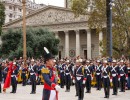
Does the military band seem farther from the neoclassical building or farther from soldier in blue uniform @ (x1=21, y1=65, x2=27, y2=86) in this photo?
the neoclassical building

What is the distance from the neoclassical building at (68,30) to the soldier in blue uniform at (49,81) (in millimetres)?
56257

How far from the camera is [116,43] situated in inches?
1293

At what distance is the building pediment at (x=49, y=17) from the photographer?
69062 mm

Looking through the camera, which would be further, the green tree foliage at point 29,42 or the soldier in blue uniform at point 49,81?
the green tree foliage at point 29,42

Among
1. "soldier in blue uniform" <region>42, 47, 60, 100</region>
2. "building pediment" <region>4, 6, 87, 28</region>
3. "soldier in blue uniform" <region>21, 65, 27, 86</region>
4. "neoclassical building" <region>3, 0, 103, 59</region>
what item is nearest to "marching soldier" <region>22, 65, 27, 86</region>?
"soldier in blue uniform" <region>21, 65, 27, 86</region>

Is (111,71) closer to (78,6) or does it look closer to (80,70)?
(80,70)

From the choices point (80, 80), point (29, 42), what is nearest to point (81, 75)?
point (80, 80)

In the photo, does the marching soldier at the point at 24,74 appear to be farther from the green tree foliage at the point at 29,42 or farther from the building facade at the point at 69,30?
the building facade at the point at 69,30

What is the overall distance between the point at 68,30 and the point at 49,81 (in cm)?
5948

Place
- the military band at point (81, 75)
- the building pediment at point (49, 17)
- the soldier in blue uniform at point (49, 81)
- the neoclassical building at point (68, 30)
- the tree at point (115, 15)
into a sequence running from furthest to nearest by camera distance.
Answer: the building pediment at point (49, 17) → the neoclassical building at point (68, 30) → the tree at point (115, 15) → the military band at point (81, 75) → the soldier in blue uniform at point (49, 81)

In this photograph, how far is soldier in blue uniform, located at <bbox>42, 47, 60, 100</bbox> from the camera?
30.5ft

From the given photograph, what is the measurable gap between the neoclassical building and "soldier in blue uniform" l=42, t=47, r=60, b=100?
56.3 m

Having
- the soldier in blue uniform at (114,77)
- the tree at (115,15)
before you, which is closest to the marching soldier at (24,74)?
the tree at (115,15)

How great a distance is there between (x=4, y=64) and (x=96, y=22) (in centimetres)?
966
